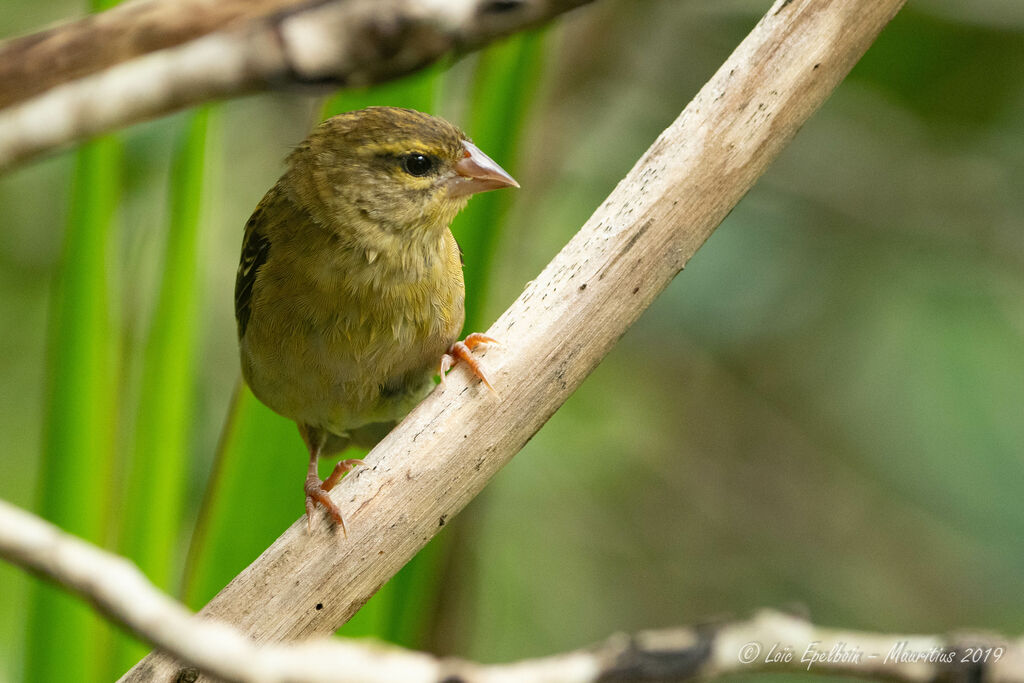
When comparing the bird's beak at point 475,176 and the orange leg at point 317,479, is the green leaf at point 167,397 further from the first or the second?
the bird's beak at point 475,176

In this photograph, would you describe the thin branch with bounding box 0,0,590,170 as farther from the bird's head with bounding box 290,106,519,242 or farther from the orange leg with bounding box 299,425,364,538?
the bird's head with bounding box 290,106,519,242

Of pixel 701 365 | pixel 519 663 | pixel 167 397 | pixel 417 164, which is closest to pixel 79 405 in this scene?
pixel 167 397

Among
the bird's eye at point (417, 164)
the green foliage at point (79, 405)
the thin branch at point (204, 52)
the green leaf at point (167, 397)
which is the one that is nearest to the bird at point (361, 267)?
the bird's eye at point (417, 164)

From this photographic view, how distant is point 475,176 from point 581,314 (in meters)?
0.86

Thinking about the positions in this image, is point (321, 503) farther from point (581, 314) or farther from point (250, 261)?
point (250, 261)

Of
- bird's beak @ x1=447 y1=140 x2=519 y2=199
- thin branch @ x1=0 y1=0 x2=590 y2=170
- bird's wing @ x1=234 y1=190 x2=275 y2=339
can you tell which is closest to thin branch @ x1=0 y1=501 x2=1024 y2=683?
thin branch @ x1=0 y1=0 x2=590 y2=170

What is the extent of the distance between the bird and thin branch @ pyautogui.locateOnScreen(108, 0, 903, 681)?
74cm

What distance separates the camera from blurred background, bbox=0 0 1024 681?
10.6 feet

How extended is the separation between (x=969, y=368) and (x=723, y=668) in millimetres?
3441

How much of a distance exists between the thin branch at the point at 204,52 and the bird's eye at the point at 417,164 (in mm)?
1381

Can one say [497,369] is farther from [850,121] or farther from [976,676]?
[850,121]

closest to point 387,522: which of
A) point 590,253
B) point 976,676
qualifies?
point 590,253

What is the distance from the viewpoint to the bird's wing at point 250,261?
2.96m

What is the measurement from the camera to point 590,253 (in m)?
1.86
